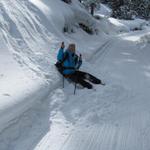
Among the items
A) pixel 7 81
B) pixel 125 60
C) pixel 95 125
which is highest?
pixel 7 81

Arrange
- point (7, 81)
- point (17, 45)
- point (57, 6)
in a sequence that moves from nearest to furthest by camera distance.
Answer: point (7, 81) → point (17, 45) → point (57, 6)

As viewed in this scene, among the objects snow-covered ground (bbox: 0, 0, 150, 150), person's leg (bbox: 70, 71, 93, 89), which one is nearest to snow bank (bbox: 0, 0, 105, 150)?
snow-covered ground (bbox: 0, 0, 150, 150)

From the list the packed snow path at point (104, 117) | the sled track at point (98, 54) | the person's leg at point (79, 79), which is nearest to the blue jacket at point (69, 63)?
the person's leg at point (79, 79)

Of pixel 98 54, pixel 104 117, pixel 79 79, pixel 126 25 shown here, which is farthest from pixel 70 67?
pixel 126 25

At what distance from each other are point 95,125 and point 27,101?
1.62 m

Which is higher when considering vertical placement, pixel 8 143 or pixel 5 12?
pixel 5 12

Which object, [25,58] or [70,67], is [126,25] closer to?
[70,67]

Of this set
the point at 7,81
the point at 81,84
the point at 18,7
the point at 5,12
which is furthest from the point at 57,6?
the point at 7,81

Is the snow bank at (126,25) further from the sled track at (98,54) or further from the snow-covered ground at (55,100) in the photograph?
the snow-covered ground at (55,100)

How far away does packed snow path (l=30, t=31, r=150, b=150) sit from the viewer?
6.25 meters

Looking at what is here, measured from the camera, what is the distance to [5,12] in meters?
12.7

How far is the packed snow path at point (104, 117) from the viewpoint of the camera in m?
6.25

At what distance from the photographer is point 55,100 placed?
8.47 metres

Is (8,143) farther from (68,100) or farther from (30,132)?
(68,100)
